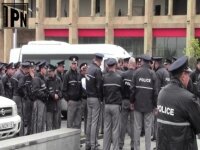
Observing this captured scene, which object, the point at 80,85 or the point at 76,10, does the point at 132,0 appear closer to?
the point at 76,10

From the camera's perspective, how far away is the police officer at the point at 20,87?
12.5 meters

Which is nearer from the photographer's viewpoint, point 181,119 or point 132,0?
point 181,119

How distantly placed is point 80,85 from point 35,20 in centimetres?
4385

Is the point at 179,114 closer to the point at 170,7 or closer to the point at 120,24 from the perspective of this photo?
the point at 170,7

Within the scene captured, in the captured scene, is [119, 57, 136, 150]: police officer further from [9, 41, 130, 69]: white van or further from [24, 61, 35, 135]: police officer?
[9, 41, 130, 69]: white van

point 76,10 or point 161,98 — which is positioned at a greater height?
point 76,10

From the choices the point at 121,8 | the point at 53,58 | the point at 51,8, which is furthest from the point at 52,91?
the point at 51,8

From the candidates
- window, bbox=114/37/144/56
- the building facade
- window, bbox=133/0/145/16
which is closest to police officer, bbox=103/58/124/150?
the building facade

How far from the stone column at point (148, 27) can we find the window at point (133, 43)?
1.25 meters

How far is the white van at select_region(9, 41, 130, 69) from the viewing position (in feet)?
61.0

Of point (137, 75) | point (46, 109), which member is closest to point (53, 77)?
point (46, 109)

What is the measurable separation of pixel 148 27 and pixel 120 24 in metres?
3.46

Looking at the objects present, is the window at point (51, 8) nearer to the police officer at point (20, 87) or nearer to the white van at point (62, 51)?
the white van at point (62, 51)

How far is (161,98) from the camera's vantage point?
5812 millimetres
